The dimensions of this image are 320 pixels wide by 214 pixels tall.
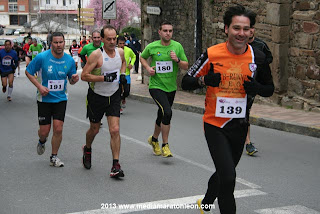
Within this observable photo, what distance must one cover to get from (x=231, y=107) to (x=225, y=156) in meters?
0.43

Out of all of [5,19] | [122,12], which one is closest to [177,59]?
[122,12]

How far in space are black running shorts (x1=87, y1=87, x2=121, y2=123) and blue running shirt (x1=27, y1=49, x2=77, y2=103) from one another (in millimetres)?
674

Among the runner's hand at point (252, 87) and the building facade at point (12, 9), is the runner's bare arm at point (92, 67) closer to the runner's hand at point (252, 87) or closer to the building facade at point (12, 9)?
the runner's hand at point (252, 87)

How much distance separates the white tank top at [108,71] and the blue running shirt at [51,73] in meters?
0.73

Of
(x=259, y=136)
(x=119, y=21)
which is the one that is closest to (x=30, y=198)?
(x=259, y=136)

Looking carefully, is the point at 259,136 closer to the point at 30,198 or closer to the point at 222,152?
the point at 30,198

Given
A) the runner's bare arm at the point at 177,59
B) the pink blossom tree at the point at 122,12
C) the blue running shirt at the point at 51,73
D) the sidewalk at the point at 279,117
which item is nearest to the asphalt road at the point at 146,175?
the sidewalk at the point at 279,117

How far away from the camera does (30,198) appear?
251 inches

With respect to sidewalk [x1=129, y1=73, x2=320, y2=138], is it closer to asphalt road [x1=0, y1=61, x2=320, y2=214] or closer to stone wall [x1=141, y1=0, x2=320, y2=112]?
asphalt road [x1=0, y1=61, x2=320, y2=214]

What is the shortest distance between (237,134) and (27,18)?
126467 millimetres

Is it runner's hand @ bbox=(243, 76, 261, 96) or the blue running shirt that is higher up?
runner's hand @ bbox=(243, 76, 261, 96)

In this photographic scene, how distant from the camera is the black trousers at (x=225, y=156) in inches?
181

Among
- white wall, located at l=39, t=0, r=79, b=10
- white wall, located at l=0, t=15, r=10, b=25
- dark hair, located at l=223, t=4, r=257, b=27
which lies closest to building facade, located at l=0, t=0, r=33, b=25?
white wall, located at l=0, t=15, r=10, b=25

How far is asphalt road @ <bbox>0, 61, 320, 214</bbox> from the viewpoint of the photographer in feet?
20.0
